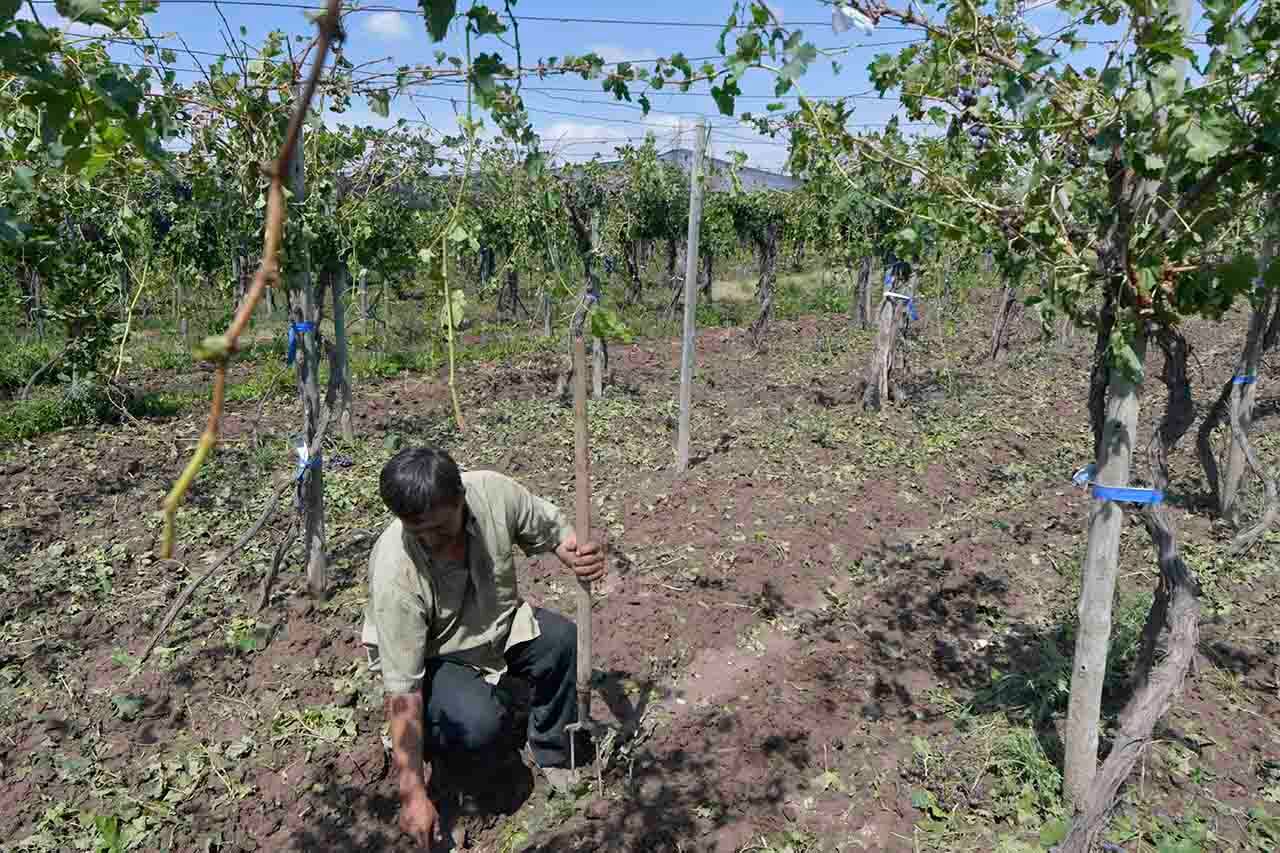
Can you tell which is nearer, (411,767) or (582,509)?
(411,767)

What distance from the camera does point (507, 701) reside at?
11.2 feet

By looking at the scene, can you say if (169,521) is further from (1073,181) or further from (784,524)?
(784,524)

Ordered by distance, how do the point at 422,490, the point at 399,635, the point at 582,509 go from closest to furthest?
the point at 422,490
the point at 399,635
the point at 582,509

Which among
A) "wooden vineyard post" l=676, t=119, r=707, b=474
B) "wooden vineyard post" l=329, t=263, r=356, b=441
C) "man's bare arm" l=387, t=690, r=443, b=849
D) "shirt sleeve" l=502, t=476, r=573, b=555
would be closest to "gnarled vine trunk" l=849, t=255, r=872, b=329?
"wooden vineyard post" l=676, t=119, r=707, b=474

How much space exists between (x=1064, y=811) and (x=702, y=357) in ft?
34.8

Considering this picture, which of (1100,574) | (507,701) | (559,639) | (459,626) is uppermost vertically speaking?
(1100,574)

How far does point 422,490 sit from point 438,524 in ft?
0.55

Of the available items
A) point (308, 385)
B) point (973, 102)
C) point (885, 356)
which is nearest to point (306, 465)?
point (308, 385)

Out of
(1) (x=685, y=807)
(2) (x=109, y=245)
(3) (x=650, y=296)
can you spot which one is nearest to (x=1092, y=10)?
(1) (x=685, y=807)

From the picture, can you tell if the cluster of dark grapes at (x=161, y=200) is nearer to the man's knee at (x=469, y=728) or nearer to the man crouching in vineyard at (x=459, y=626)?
the man crouching in vineyard at (x=459, y=626)

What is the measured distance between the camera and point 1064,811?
2912 mm

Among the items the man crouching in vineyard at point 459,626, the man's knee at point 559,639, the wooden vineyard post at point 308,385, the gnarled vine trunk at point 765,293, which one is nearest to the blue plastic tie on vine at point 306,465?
the wooden vineyard post at point 308,385

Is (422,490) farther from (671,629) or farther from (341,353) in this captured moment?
(341,353)

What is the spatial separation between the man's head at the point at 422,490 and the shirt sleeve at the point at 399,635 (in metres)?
0.26
